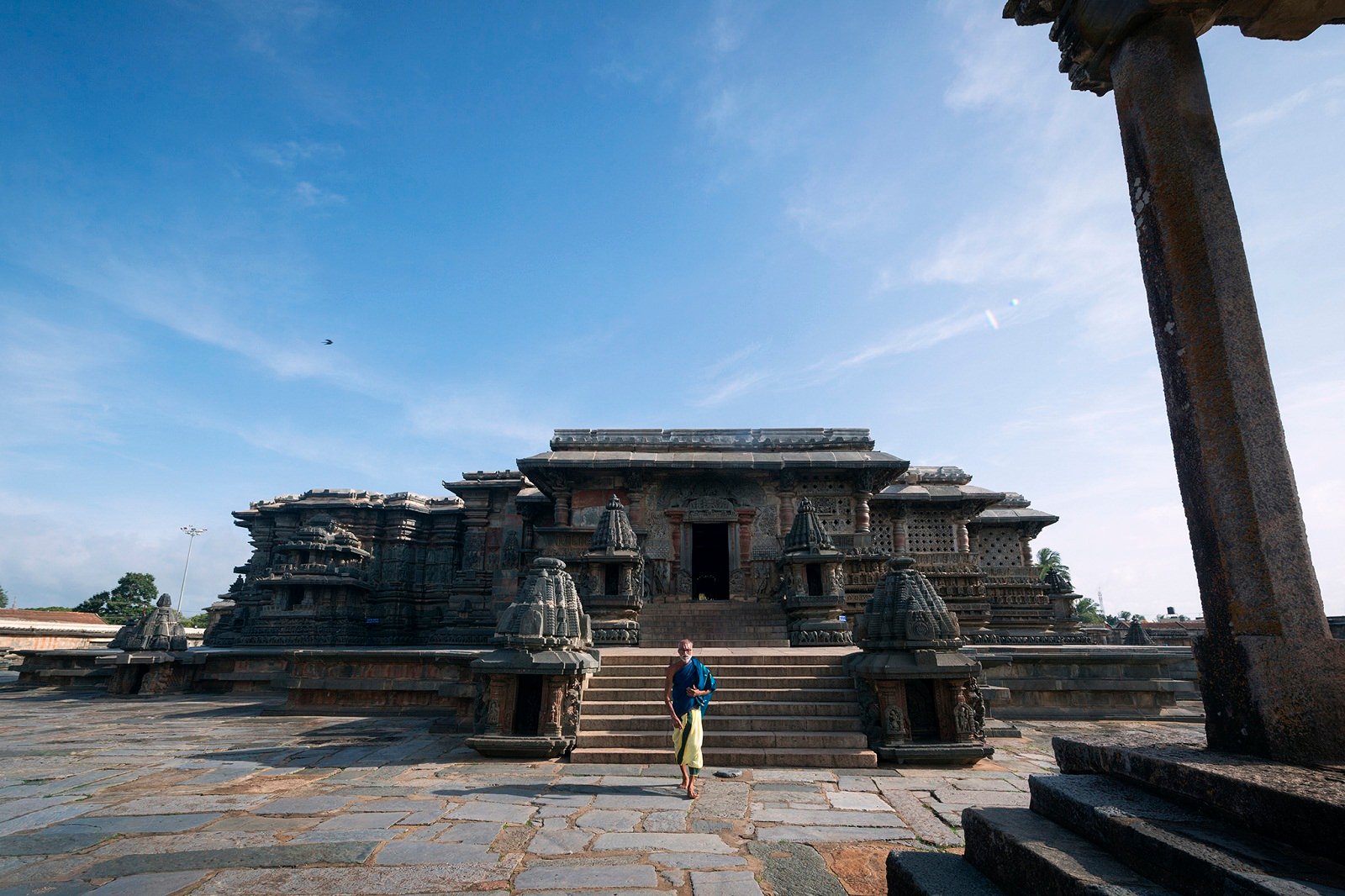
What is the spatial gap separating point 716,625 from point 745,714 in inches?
260

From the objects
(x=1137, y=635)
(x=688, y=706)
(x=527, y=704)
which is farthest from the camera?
(x=1137, y=635)

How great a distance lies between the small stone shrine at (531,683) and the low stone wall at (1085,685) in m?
6.31

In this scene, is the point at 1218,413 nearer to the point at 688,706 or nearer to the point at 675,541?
the point at 688,706

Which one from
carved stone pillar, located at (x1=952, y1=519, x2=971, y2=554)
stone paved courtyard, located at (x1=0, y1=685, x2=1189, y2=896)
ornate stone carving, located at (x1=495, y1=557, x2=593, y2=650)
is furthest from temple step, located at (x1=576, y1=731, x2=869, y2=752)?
carved stone pillar, located at (x1=952, y1=519, x2=971, y2=554)

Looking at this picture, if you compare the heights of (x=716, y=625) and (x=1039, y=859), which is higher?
(x=716, y=625)

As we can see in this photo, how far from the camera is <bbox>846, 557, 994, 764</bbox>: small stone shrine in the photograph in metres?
6.98

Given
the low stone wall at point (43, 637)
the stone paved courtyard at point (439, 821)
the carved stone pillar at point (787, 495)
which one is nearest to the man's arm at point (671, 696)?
the stone paved courtyard at point (439, 821)

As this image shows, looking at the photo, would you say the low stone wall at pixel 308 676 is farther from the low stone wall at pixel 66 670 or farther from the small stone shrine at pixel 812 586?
the small stone shrine at pixel 812 586

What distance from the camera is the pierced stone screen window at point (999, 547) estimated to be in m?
23.8

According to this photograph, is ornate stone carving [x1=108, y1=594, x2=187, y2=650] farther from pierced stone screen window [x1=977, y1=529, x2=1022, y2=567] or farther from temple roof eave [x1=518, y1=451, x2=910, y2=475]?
pierced stone screen window [x1=977, y1=529, x2=1022, y2=567]

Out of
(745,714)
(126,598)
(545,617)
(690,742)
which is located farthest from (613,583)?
(126,598)

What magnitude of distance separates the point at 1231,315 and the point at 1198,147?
860 mm

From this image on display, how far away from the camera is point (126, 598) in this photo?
52469mm

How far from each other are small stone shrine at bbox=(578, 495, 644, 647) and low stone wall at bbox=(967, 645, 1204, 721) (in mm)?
6175
